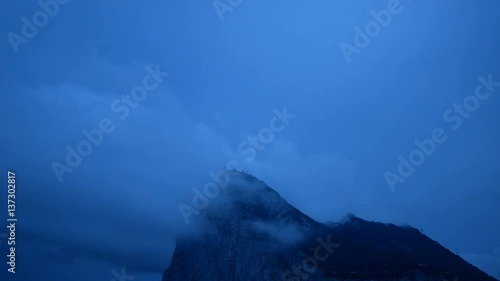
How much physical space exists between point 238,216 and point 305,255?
110 ft

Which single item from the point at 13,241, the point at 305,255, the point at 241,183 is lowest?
the point at 13,241

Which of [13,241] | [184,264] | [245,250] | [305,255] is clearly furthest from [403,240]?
[13,241]

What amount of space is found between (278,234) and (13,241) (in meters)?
111

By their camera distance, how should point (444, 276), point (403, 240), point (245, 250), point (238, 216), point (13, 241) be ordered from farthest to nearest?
point (403, 240)
point (238, 216)
point (245, 250)
point (444, 276)
point (13, 241)

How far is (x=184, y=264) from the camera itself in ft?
556

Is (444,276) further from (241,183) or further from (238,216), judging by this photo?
(241,183)

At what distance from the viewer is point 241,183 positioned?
179 meters

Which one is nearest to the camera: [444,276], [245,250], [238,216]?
[444,276]

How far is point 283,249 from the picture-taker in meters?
143

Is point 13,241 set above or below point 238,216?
below

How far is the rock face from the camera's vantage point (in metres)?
131

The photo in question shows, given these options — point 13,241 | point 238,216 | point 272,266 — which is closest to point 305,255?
point 272,266

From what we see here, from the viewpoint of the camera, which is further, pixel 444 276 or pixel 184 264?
pixel 184 264

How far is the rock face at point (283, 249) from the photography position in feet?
429
